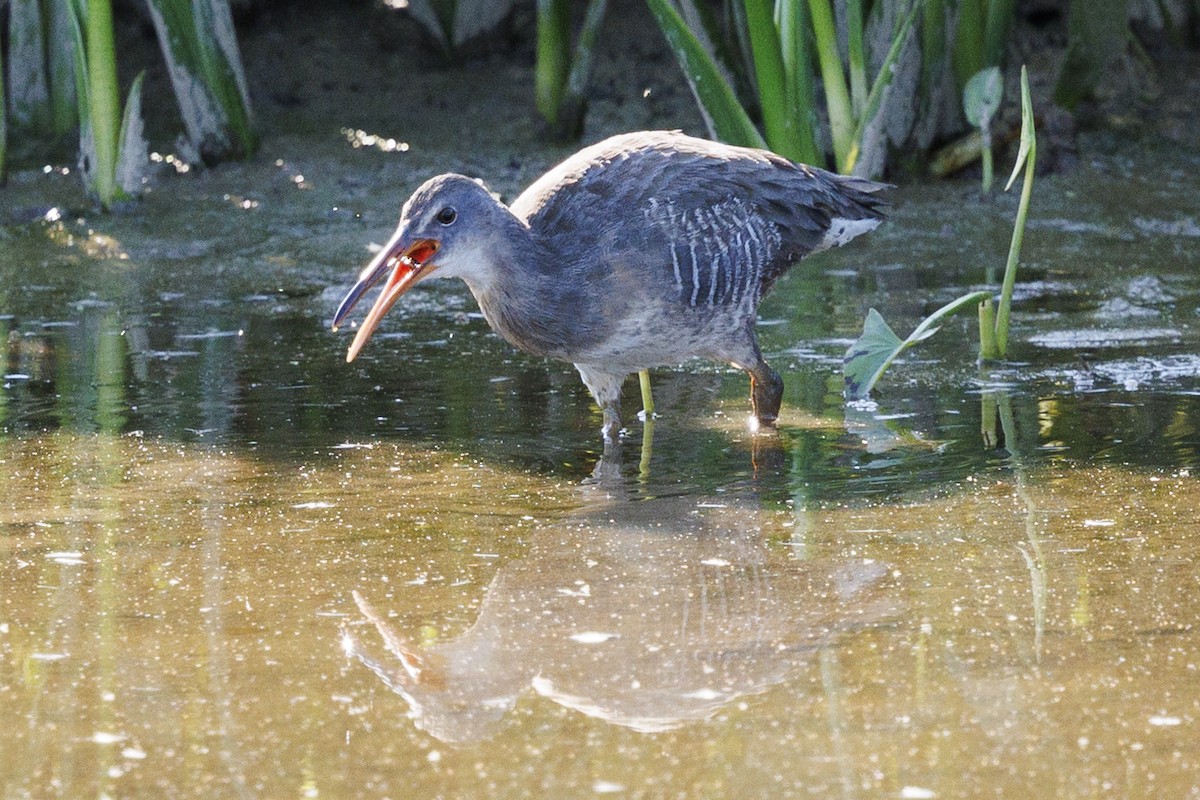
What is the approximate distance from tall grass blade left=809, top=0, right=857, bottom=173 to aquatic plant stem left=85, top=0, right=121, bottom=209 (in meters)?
3.15

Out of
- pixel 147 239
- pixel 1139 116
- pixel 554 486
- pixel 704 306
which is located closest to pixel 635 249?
pixel 704 306

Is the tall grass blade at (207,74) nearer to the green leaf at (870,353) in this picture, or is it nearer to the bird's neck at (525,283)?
the bird's neck at (525,283)

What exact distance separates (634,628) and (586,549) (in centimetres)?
60

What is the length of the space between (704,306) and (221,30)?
401 cm

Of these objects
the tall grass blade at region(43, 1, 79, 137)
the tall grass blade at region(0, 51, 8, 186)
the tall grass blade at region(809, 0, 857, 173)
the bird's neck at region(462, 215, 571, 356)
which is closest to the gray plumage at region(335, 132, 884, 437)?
the bird's neck at region(462, 215, 571, 356)

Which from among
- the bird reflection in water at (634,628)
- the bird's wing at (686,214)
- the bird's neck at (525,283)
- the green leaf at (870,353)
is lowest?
the bird reflection in water at (634,628)

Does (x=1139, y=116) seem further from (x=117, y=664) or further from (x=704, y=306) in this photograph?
(x=117, y=664)

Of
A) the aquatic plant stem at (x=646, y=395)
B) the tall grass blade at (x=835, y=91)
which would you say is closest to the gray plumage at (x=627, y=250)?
the aquatic plant stem at (x=646, y=395)

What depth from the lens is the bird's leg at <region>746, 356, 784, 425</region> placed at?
211 inches

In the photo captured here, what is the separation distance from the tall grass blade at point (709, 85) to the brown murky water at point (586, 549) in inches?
28.7

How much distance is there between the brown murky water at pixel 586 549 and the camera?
288 centimetres

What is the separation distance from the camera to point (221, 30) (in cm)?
823

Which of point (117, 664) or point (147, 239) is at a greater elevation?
point (147, 239)

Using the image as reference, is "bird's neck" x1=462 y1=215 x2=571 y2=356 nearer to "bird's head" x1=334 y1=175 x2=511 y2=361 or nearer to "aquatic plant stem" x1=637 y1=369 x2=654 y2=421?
"bird's head" x1=334 y1=175 x2=511 y2=361
